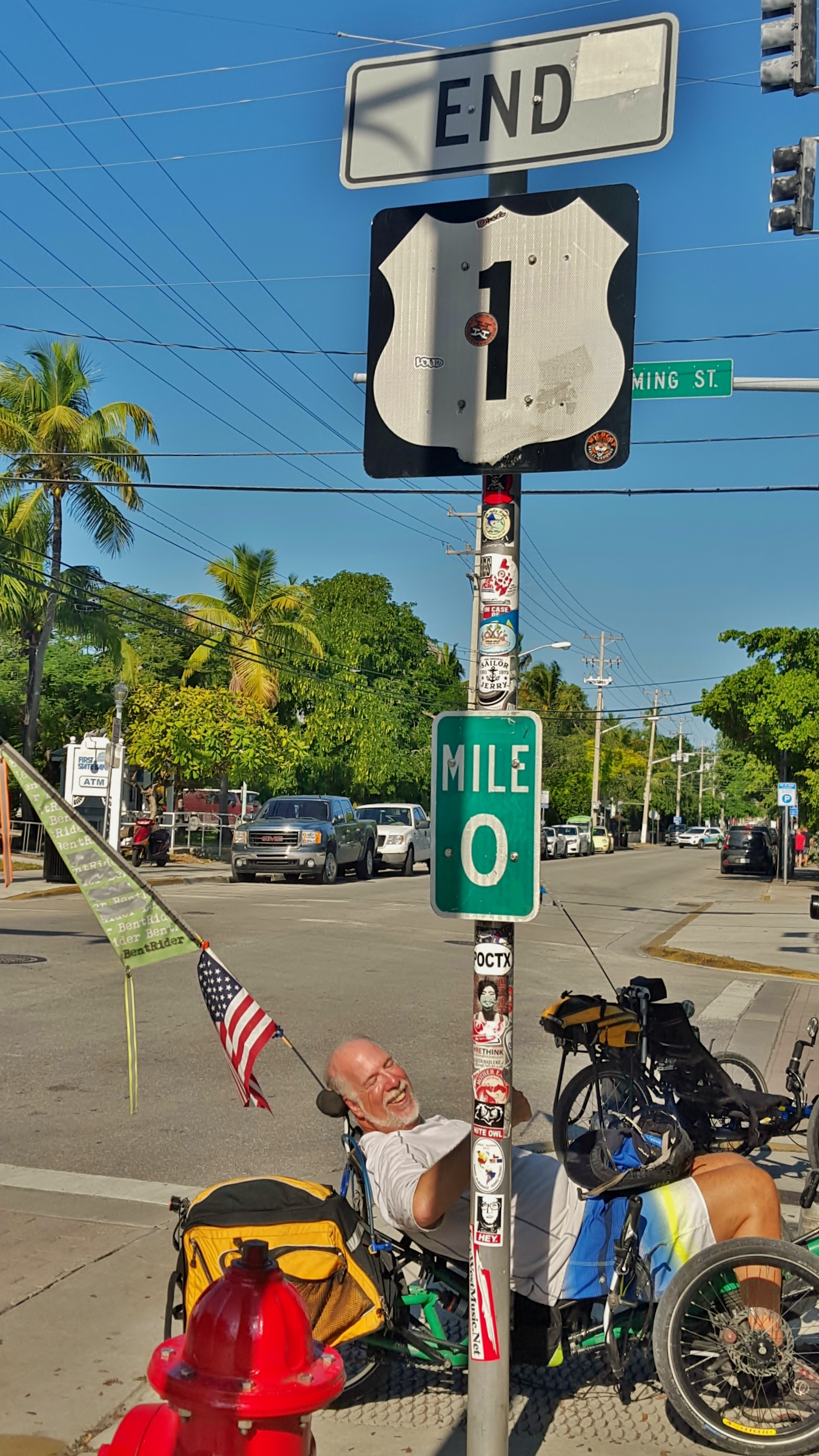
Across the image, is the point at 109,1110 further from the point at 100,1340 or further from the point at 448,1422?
the point at 448,1422

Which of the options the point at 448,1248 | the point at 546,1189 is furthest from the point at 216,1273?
the point at 546,1189

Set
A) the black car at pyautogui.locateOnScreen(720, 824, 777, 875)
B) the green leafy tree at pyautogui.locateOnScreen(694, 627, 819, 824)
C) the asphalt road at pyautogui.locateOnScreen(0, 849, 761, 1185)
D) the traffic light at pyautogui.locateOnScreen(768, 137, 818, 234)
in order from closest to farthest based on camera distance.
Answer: the asphalt road at pyautogui.locateOnScreen(0, 849, 761, 1185) → the traffic light at pyautogui.locateOnScreen(768, 137, 818, 234) → the green leafy tree at pyautogui.locateOnScreen(694, 627, 819, 824) → the black car at pyautogui.locateOnScreen(720, 824, 777, 875)

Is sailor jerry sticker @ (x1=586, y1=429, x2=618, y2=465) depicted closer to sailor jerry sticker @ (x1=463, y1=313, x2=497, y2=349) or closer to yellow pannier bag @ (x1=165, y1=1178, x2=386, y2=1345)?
sailor jerry sticker @ (x1=463, y1=313, x2=497, y2=349)

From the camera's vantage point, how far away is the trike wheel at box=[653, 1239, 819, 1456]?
145 inches

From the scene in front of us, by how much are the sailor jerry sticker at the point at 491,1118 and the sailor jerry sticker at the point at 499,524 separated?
50.5 inches

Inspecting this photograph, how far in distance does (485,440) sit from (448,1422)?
9.24 feet

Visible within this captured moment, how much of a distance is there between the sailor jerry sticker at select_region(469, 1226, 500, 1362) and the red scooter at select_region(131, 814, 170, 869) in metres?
26.7

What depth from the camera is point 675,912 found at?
1007 inches

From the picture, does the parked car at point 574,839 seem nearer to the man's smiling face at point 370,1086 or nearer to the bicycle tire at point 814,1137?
the bicycle tire at point 814,1137

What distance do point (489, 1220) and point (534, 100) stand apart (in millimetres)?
2573

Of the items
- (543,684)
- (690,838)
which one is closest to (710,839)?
(690,838)

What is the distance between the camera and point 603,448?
9.79ft

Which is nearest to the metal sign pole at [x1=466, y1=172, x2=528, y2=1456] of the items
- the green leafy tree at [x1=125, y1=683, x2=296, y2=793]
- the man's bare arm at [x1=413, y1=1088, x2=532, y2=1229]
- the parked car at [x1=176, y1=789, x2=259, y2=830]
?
the man's bare arm at [x1=413, y1=1088, x2=532, y2=1229]

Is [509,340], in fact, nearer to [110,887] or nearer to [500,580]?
[500,580]
